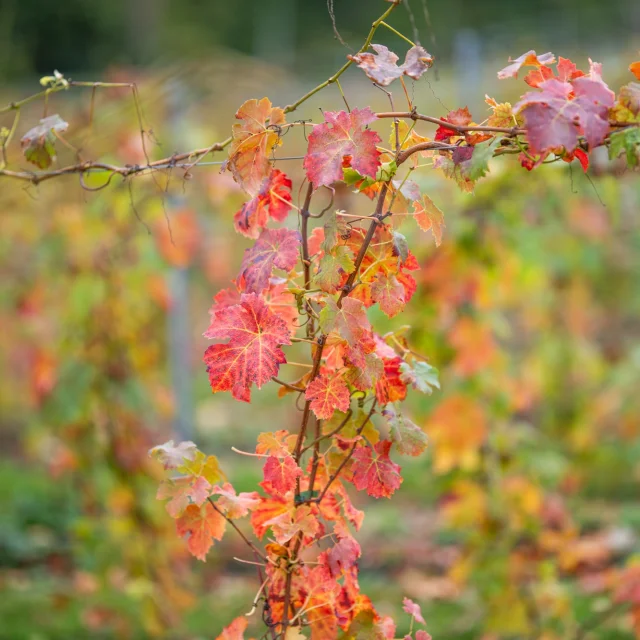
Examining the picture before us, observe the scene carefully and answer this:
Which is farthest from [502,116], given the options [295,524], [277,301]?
[295,524]

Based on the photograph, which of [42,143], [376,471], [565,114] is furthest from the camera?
[42,143]

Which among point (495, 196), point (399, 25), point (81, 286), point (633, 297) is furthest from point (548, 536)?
point (399, 25)

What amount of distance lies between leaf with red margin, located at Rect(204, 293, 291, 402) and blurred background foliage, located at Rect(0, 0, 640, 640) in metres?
0.43

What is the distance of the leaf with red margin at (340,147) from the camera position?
43.8 inches

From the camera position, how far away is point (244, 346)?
1.14 metres

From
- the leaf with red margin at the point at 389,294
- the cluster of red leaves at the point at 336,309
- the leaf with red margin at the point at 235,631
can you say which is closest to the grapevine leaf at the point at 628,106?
the cluster of red leaves at the point at 336,309

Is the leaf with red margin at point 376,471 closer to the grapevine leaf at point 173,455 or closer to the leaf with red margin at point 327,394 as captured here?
the leaf with red margin at point 327,394

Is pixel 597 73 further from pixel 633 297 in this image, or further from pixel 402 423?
pixel 633 297

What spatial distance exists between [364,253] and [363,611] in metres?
0.55

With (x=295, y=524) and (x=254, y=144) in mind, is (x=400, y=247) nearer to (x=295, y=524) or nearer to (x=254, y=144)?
(x=254, y=144)

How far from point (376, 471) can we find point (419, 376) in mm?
156

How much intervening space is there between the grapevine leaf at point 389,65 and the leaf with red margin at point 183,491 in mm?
640

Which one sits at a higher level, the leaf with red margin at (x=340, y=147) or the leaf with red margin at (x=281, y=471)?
the leaf with red margin at (x=340, y=147)

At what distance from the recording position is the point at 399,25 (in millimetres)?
16625
